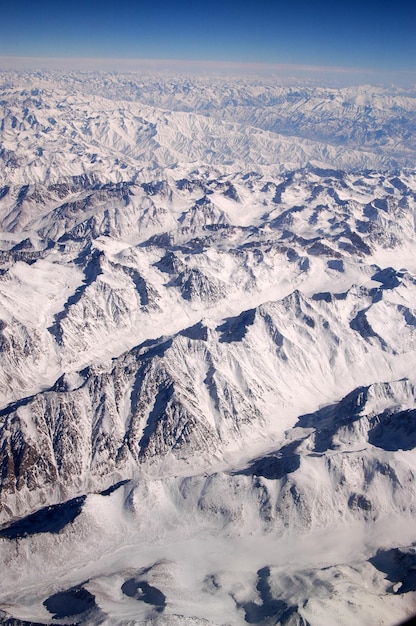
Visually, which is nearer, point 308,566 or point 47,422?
point 308,566

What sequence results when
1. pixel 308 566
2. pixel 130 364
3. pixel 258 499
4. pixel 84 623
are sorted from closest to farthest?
pixel 84 623, pixel 308 566, pixel 258 499, pixel 130 364

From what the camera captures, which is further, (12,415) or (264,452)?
(264,452)

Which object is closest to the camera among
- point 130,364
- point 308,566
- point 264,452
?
point 308,566

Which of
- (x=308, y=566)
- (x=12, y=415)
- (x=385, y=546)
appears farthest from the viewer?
(x=12, y=415)

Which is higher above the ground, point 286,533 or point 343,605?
point 343,605

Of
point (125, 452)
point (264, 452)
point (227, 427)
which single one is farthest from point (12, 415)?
point (264, 452)

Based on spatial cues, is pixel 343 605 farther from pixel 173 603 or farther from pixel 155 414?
pixel 155 414

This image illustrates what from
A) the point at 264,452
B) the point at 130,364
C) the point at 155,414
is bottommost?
the point at 264,452

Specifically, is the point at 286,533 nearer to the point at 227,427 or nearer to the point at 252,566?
the point at 252,566

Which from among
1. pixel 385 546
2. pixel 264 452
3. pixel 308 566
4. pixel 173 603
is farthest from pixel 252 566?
pixel 264 452
